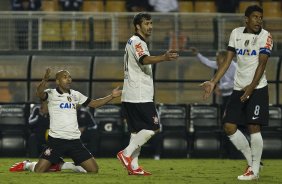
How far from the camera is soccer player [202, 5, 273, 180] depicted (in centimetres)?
1100

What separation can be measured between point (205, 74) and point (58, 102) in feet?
22.1

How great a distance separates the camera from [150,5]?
2103 centimetres

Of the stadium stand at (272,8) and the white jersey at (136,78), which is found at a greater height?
the stadium stand at (272,8)

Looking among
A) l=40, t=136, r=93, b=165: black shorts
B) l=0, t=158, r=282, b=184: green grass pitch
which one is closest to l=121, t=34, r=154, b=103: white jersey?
l=0, t=158, r=282, b=184: green grass pitch

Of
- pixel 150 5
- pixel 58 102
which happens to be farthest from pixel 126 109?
pixel 150 5

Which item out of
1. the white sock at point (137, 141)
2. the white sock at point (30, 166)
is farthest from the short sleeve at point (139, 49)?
the white sock at point (30, 166)

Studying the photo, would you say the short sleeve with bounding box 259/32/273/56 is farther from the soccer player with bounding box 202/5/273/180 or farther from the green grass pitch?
the green grass pitch

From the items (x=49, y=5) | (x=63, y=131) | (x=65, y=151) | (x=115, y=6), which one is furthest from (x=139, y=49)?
(x=115, y=6)

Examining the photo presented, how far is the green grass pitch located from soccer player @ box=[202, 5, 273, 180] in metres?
0.46

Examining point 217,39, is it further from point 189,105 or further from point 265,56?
point 265,56

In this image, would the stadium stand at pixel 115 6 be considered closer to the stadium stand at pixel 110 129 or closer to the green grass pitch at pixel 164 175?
the stadium stand at pixel 110 129

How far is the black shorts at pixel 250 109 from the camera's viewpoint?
11.0 metres

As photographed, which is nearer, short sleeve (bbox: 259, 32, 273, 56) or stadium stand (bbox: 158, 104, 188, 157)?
short sleeve (bbox: 259, 32, 273, 56)

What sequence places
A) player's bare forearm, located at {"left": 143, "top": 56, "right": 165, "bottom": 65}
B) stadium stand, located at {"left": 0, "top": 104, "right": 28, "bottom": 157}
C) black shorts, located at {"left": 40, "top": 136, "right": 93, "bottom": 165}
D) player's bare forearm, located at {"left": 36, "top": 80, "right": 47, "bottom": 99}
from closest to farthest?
player's bare forearm, located at {"left": 143, "top": 56, "right": 165, "bottom": 65} < player's bare forearm, located at {"left": 36, "top": 80, "right": 47, "bottom": 99} < black shorts, located at {"left": 40, "top": 136, "right": 93, "bottom": 165} < stadium stand, located at {"left": 0, "top": 104, "right": 28, "bottom": 157}
